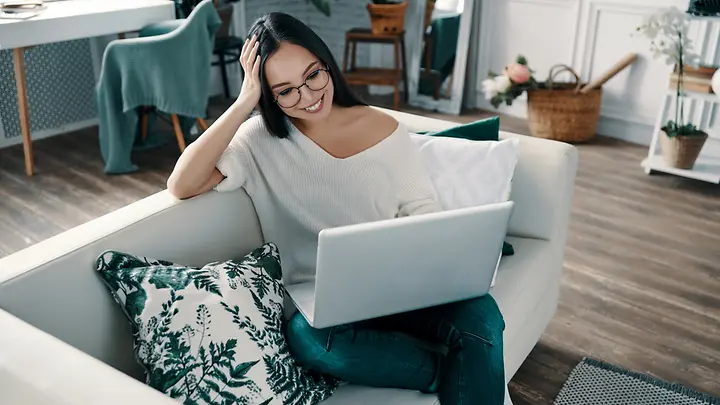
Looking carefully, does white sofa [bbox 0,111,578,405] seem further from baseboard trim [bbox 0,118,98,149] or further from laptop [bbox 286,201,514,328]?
baseboard trim [bbox 0,118,98,149]

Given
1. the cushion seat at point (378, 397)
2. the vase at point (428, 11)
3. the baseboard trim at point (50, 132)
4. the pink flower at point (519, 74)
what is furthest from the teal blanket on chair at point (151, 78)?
the cushion seat at point (378, 397)

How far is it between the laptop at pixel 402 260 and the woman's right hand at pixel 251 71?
0.50 metres

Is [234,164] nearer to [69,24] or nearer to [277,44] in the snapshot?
[277,44]

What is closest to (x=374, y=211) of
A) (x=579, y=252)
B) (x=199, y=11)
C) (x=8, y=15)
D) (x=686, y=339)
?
(x=686, y=339)

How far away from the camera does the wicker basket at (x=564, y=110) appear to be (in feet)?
12.1

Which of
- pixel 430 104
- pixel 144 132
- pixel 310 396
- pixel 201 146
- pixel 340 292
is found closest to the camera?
pixel 340 292

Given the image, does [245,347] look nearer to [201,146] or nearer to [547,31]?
[201,146]

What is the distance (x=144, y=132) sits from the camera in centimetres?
372

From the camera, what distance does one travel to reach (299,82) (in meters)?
1.47

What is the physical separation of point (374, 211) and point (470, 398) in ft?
1.48

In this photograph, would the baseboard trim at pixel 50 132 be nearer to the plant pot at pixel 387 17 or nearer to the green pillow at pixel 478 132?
the plant pot at pixel 387 17

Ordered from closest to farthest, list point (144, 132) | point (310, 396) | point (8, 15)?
1. point (310, 396)
2. point (8, 15)
3. point (144, 132)

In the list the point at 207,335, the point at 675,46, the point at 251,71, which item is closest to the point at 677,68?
the point at 675,46

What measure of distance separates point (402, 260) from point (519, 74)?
276 cm
